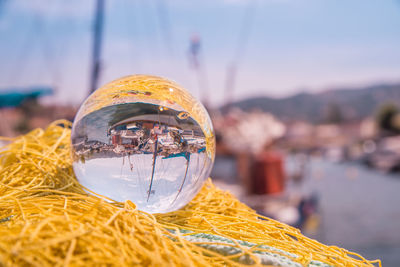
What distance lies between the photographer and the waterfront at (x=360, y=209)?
334 inches

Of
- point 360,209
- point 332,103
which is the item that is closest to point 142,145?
point 360,209

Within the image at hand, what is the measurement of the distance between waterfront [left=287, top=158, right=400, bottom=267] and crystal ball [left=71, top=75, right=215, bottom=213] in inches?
205

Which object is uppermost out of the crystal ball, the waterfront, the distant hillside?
the distant hillside

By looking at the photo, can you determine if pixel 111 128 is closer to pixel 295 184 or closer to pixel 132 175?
pixel 132 175

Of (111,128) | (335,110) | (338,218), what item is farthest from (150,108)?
(335,110)

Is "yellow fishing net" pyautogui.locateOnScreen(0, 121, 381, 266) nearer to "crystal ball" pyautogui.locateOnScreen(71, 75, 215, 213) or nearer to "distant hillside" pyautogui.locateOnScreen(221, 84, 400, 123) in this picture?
"crystal ball" pyautogui.locateOnScreen(71, 75, 215, 213)

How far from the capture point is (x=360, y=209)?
47.0ft

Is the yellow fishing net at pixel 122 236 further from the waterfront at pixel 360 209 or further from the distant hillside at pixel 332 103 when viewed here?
the distant hillside at pixel 332 103

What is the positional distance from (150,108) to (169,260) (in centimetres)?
37

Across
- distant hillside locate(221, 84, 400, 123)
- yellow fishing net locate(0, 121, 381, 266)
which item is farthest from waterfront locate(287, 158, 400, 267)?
distant hillside locate(221, 84, 400, 123)

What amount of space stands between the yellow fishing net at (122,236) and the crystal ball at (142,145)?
0.06 metres

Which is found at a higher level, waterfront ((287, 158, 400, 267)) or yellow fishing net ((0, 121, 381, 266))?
yellow fishing net ((0, 121, 381, 266))

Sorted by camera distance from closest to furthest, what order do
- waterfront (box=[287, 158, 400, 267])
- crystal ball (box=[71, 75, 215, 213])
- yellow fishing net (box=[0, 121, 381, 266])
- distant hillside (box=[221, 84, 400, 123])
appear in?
yellow fishing net (box=[0, 121, 381, 266]) < crystal ball (box=[71, 75, 215, 213]) < waterfront (box=[287, 158, 400, 267]) < distant hillside (box=[221, 84, 400, 123])

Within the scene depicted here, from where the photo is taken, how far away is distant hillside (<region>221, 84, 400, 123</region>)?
43.5m
